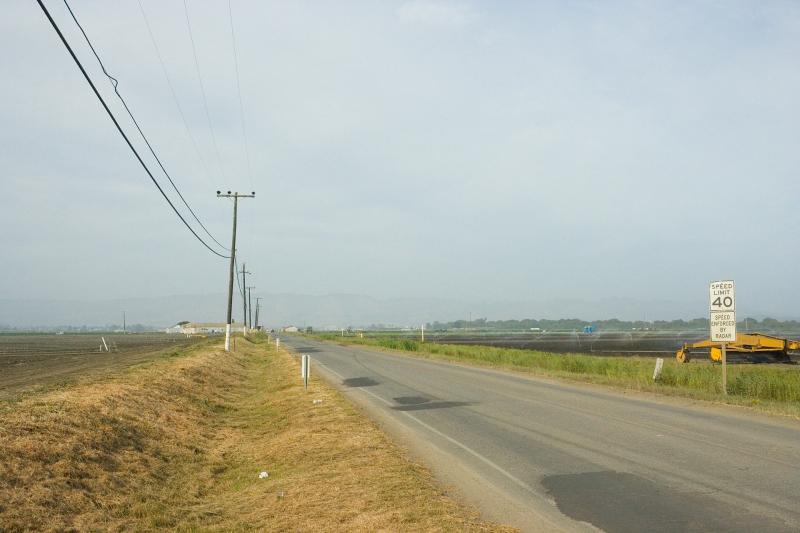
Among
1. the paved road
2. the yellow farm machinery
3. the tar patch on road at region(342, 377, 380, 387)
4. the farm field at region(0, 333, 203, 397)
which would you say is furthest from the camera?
the yellow farm machinery

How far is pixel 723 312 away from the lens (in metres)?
17.4

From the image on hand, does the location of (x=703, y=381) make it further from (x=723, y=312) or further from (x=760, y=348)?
(x=760, y=348)

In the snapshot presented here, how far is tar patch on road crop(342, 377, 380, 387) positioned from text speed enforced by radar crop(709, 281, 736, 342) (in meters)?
10.9

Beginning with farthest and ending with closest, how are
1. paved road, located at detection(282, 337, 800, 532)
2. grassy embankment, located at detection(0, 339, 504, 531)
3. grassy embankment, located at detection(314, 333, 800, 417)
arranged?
1. grassy embankment, located at detection(314, 333, 800, 417)
2. grassy embankment, located at detection(0, 339, 504, 531)
3. paved road, located at detection(282, 337, 800, 532)

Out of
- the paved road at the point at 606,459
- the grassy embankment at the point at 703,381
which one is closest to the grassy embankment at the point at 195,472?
the paved road at the point at 606,459

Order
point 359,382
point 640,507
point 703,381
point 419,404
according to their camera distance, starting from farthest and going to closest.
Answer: point 359,382
point 703,381
point 419,404
point 640,507

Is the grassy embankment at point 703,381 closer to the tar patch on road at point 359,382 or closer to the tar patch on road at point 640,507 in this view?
the tar patch on road at point 359,382

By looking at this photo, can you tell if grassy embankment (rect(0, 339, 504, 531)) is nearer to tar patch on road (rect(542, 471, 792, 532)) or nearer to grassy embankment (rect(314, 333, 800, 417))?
tar patch on road (rect(542, 471, 792, 532))

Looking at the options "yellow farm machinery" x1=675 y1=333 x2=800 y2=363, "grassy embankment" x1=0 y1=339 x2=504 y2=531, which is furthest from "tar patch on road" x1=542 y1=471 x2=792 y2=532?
"yellow farm machinery" x1=675 y1=333 x2=800 y2=363

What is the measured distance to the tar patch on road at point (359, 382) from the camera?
72.5ft

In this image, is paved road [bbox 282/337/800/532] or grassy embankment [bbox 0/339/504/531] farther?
grassy embankment [bbox 0/339/504/531]

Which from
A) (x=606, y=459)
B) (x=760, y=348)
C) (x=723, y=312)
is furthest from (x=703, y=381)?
(x=760, y=348)

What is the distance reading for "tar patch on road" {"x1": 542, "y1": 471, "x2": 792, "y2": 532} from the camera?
6.25m

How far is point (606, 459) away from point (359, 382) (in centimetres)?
1454
